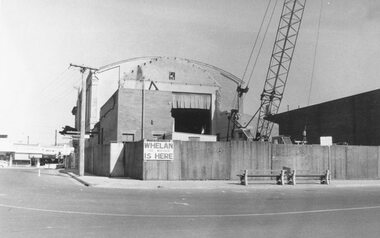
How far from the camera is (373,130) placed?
51594mm

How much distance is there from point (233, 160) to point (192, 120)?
3629 centimetres

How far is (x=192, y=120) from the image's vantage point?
6706cm

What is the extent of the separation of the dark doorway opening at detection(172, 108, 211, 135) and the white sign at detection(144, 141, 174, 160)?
29.6 metres

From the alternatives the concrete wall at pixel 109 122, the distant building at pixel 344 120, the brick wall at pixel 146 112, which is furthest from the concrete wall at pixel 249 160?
the concrete wall at pixel 109 122

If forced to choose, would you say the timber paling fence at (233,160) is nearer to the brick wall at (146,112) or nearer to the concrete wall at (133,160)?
the concrete wall at (133,160)

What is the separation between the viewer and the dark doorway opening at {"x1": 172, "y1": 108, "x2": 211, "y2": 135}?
202 ft

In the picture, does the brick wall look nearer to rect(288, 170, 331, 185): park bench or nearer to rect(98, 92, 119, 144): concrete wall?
rect(98, 92, 119, 144): concrete wall

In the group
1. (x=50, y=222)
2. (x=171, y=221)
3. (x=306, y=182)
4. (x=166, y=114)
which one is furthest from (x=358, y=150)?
(x=50, y=222)

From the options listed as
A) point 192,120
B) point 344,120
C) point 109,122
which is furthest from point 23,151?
point 344,120

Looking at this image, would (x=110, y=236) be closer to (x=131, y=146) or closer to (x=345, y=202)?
(x=345, y=202)

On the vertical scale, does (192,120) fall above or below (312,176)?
above

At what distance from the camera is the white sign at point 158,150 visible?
29438mm

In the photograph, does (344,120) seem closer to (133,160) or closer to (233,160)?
(233,160)

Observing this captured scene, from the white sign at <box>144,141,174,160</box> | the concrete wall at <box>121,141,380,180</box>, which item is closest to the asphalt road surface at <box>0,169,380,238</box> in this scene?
the white sign at <box>144,141,174,160</box>
